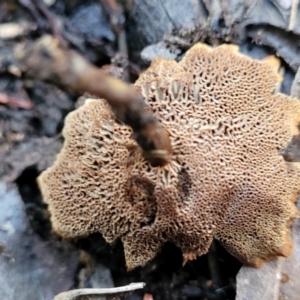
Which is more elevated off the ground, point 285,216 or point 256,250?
point 285,216

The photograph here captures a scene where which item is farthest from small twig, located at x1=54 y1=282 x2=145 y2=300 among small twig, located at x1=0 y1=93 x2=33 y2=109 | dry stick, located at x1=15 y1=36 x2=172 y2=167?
small twig, located at x1=0 y1=93 x2=33 y2=109

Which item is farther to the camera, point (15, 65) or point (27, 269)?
point (15, 65)

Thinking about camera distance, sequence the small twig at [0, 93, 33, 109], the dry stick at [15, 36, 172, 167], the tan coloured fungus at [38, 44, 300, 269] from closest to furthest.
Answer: the dry stick at [15, 36, 172, 167] → the tan coloured fungus at [38, 44, 300, 269] → the small twig at [0, 93, 33, 109]

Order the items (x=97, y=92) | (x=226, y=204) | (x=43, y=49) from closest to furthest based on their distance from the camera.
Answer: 1. (x=43, y=49)
2. (x=97, y=92)
3. (x=226, y=204)

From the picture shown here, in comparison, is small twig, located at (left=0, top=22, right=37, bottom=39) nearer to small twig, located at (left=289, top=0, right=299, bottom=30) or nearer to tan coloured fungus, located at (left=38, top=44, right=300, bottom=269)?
Answer: tan coloured fungus, located at (left=38, top=44, right=300, bottom=269)

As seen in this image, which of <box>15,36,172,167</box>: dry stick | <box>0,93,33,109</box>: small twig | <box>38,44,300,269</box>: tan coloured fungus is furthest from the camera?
<box>0,93,33,109</box>: small twig

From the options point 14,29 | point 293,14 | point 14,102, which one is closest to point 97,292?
point 14,102

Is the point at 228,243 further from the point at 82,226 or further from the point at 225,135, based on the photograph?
the point at 82,226

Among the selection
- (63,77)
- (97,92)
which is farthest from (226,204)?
(63,77)
